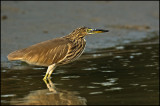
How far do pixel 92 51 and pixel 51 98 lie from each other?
20.1 feet

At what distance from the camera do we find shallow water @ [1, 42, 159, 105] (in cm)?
706

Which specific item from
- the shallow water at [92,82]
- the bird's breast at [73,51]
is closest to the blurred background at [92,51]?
the shallow water at [92,82]

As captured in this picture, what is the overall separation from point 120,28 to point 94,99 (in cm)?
1094

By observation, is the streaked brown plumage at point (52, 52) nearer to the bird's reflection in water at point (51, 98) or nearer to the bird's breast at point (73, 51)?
the bird's breast at point (73, 51)

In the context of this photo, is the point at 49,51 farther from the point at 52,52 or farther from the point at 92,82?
the point at 92,82

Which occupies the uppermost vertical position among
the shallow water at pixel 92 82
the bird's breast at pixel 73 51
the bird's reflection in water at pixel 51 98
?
the bird's breast at pixel 73 51

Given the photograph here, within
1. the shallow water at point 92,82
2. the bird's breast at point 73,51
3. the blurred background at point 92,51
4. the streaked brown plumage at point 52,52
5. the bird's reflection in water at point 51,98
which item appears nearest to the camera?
the bird's reflection in water at point 51,98

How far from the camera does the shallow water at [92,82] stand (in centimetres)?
706

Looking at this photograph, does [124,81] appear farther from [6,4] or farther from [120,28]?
[6,4]

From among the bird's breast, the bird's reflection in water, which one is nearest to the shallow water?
the bird's reflection in water

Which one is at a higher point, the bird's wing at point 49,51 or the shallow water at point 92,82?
the bird's wing at point 49,51

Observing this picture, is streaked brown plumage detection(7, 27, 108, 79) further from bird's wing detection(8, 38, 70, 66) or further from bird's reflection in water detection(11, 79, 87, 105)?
bird's reflection in water detection(11, 79, 87, 105)

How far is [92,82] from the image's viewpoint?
336 inches

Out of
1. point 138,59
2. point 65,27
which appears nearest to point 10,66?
point 138,59
